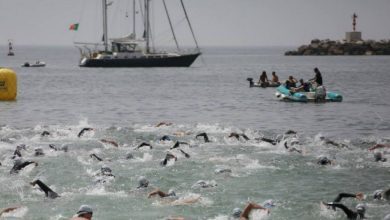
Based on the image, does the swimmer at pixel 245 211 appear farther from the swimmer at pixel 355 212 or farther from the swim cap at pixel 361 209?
the swim cap at pixel 361 209

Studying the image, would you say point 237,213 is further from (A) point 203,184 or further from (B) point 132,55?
Answer: (B) point 132,55

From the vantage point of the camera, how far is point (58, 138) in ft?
102

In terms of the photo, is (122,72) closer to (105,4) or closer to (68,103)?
(105,4)

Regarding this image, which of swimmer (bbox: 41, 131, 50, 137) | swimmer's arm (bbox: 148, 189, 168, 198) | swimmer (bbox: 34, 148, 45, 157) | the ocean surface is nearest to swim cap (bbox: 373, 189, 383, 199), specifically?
the ocean surface

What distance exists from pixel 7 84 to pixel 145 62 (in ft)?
210

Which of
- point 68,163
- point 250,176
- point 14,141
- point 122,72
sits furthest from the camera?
point 122,72

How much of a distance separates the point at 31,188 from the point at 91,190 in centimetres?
185

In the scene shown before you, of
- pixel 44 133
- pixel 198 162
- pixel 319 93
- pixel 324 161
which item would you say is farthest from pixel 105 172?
pixel 319 93

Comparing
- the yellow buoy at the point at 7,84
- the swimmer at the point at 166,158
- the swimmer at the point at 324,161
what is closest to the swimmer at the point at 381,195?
the swimmer at the point at 324,161

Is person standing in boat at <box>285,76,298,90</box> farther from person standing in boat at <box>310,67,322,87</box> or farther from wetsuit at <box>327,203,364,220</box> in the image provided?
wetsuit at <box>327,203,364,220</box>

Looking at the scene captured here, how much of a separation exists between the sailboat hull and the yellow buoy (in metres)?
59.4

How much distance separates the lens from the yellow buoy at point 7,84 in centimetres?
4941

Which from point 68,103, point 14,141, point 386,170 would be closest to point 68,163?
point 14,141

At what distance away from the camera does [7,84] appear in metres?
51.4
